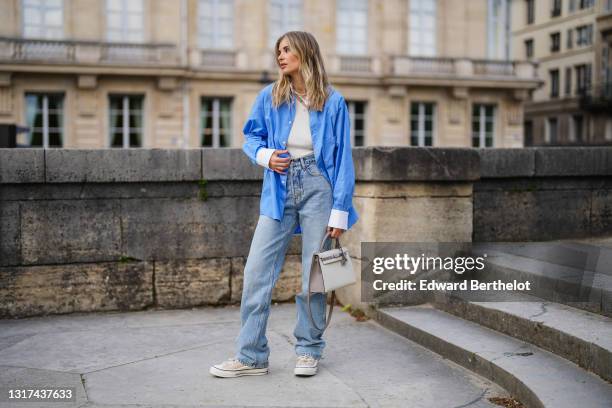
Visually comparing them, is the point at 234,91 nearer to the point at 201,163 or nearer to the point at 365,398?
the point at 201,163

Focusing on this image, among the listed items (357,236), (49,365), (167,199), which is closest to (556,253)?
(357,236)

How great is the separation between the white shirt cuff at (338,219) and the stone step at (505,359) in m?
1.15

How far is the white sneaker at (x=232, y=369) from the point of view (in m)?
4.56

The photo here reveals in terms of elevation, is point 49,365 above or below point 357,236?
below

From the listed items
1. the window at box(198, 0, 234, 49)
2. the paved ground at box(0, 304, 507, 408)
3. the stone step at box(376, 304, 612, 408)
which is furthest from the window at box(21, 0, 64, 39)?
the stone step at box(376, 304, 612, 408)

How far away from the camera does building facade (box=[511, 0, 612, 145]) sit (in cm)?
4747

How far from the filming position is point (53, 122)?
27.9m

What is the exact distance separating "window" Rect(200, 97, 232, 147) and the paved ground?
23.3m

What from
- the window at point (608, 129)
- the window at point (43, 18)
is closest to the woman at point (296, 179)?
the window at point (43, 18)

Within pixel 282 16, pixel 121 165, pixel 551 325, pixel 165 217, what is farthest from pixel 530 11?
pixel 551 325

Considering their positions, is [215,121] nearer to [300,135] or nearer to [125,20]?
[125,20]

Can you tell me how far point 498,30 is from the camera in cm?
3281

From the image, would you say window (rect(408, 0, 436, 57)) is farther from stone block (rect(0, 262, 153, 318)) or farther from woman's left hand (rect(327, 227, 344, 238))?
woman's left hand (rect(327, 227, 344, 238))

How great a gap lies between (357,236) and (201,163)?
142 centimetres
